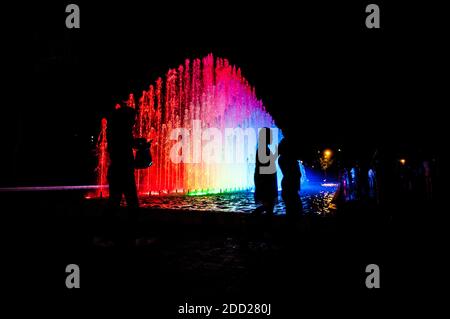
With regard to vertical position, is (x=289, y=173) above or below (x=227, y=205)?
above

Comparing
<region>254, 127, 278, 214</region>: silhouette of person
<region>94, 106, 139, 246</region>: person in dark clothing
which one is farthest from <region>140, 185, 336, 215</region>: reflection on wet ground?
<region>94, 106, 139, 246</region>: person in dark clothing

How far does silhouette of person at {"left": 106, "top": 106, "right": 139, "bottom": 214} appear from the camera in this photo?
436 cm

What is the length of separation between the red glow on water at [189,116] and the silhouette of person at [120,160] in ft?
34.2

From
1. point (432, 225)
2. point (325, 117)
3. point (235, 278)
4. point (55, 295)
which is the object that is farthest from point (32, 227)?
point (325, 117)

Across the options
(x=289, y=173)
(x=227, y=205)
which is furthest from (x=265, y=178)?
(x=227, y=205)

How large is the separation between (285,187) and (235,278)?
2.33 meters

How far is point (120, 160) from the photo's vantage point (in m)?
4.39

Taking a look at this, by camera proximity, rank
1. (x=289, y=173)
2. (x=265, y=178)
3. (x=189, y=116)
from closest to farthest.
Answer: (x=265, y=178) < (x=289, y=173) < (x=189, y=116)

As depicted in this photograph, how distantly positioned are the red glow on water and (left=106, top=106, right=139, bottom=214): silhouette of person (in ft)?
34.2

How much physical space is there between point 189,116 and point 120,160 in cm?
1261

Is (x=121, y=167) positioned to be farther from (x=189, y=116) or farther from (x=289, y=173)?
(x=189, y=116)

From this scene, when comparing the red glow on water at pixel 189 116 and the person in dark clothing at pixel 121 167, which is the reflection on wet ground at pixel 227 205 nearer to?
the person in dark clothing at pixel 121 167

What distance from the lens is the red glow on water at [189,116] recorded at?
15.8 metres
